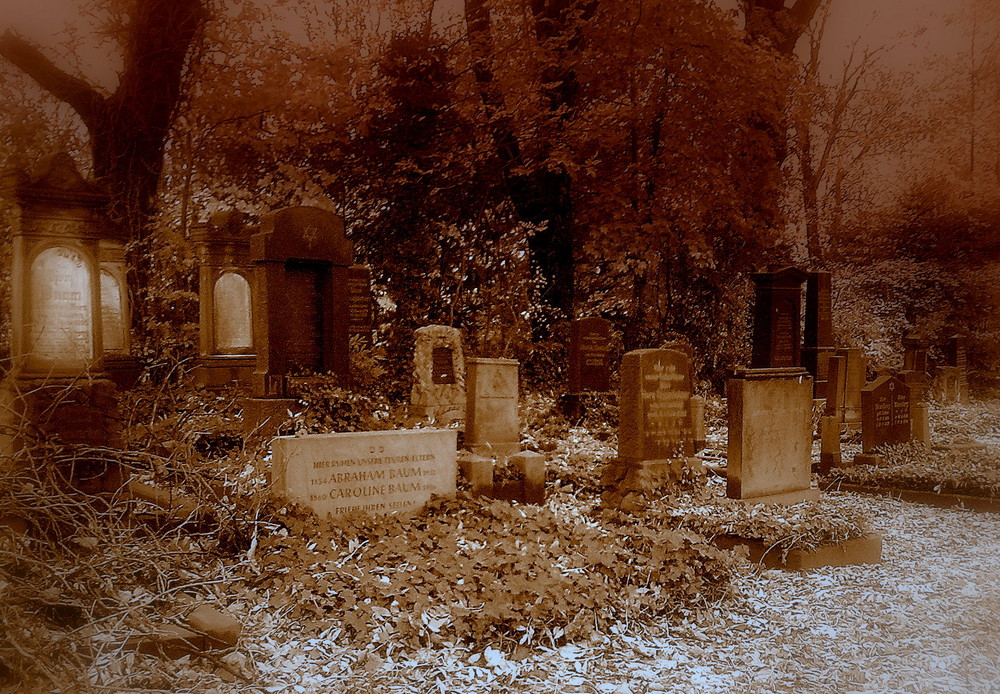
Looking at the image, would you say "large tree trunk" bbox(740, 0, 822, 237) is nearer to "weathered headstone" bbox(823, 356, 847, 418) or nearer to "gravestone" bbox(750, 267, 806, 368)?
"weathered headstone" bbox(823, 356, 847, 418)

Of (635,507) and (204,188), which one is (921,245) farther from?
(204,188)

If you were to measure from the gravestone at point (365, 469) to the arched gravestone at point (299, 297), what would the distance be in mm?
3170

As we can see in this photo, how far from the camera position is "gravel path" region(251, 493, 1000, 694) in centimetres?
313

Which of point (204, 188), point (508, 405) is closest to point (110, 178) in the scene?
point (204, 188)

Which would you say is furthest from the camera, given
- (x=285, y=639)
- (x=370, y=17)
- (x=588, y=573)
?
(x=370, y=17)

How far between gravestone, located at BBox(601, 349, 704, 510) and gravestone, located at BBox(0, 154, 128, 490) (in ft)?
13.8

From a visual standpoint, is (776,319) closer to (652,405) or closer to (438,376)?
(652,405)

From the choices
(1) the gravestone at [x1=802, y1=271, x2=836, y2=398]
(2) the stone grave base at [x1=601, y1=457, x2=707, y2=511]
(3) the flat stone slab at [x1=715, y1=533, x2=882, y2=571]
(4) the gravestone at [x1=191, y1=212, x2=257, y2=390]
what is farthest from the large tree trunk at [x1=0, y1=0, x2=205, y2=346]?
(1) the gravestone at [x1=802, y1=271, x2=836, y2=398]

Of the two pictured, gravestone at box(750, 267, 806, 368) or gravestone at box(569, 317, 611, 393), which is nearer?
gravestone at box(750, 267, 806, 368)

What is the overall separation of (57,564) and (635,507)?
161 inches

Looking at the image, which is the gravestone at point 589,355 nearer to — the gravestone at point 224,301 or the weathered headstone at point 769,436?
the weathered headstone at point 769,436

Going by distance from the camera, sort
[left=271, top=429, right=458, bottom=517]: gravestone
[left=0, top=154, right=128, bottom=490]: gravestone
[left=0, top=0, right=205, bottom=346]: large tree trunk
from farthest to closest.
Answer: [left=0, top=0, right=205, bottom=346]: large tree trunk, [left=0, top=154, right=128, bottom=490]: gravestone, [left=271, top=429, right=458, bottom=517]: gravestone

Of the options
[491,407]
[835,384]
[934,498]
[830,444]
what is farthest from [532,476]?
[835,384]

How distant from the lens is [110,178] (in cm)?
927
